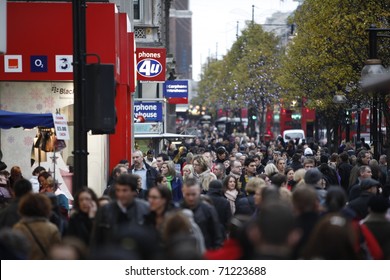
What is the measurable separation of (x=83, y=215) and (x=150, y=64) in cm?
2195

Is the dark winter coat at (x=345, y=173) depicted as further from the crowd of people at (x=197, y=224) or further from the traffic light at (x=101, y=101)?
the traffic light at (x=101, y=101)

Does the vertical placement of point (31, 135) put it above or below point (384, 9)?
below

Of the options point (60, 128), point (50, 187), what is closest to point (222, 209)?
point (50, 187)

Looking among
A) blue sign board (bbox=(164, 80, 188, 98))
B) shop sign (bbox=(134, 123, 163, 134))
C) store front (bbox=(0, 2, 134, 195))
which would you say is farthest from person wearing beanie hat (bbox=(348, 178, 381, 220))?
blue sign board (bbox=(164, 80, 188, 98))

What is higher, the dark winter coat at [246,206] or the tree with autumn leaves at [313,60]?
the tree with autumn leaves at [313,60]

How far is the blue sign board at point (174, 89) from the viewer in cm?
4788

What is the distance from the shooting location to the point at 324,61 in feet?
126

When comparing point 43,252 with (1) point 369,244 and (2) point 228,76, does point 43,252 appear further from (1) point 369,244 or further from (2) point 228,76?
(2) point 228,76

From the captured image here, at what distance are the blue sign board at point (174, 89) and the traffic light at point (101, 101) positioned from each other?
3266 centimetres

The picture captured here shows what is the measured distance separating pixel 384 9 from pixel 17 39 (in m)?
13.6

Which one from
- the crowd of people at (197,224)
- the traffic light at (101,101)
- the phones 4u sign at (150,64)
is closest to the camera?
the crowd of people at (197,224)

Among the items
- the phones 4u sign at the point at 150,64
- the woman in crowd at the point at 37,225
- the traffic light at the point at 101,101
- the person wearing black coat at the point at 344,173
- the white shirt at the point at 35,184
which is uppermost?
the phones 4u sign at the point at 150,64

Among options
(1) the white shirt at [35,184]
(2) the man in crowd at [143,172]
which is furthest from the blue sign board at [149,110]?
(1) the white shirt at [35,184]
